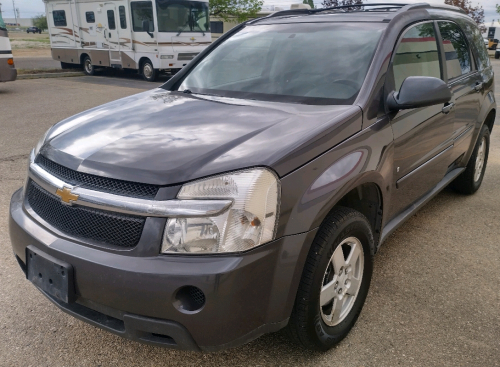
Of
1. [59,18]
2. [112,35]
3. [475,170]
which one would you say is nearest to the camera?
[475,170]

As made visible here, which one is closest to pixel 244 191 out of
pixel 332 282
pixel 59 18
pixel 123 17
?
pixel 332 282

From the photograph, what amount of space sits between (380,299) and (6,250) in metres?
2.72

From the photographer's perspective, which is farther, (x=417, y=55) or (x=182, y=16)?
(x=182, y=16)

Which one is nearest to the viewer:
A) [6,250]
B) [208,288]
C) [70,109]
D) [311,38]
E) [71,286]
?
[208,288]

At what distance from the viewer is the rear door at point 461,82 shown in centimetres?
379

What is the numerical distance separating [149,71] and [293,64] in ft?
45.4

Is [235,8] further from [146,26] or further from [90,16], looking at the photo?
[146,26]

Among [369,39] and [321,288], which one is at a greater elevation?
[369,39]

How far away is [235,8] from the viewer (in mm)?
35781

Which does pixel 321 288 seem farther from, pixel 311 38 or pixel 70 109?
pixel 70 109

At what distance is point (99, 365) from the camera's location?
2.42 metres

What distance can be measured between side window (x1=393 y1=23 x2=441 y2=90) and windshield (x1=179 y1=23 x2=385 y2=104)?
0.69ft

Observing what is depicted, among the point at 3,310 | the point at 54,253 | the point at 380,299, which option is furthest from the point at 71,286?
the point at 380,299

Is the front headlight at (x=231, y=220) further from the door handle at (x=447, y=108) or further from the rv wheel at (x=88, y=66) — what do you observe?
the rv wheel at (x=88, y=66)
